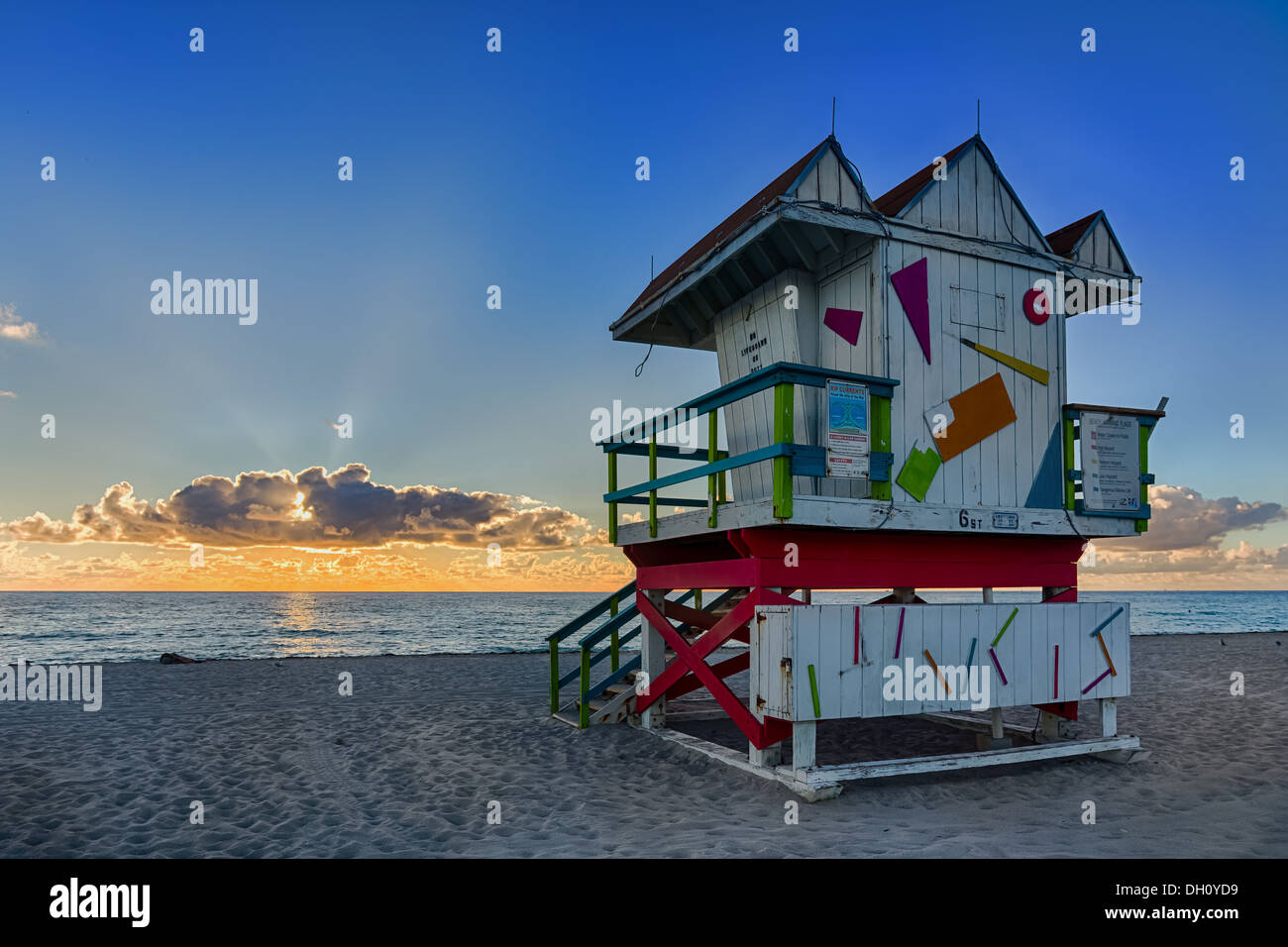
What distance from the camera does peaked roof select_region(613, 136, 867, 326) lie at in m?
7.57

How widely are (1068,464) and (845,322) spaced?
2783mm

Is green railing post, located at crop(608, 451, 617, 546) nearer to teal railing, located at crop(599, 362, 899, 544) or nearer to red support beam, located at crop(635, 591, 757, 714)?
red support beam, located at crop(635, 591, 757, 714)

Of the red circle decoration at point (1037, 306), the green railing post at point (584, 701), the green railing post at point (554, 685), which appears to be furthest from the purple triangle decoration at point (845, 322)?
the green railing post at point (554, 685)

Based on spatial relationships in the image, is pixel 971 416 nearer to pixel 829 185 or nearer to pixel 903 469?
pixel 903 469

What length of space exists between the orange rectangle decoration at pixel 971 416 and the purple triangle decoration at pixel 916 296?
52 cm

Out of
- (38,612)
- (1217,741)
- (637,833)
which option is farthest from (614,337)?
(38,612)

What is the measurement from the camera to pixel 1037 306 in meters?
8.72

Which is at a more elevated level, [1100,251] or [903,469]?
[1100,251]

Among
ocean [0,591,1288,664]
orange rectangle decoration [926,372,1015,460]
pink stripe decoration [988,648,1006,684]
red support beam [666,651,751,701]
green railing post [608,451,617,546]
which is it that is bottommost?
ocean [0,591,1288,664]

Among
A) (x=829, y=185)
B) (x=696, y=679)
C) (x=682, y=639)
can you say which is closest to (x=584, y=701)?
(x=696, y=679)

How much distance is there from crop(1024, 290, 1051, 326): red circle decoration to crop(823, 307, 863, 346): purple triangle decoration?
200 centimetres

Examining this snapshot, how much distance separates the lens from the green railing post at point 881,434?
7.39 m

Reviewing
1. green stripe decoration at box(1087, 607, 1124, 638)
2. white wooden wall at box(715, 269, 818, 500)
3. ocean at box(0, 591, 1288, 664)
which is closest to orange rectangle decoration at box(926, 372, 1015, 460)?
white wooden wall at box(715, 269, 818, 500)

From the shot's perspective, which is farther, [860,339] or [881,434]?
[860,339]
